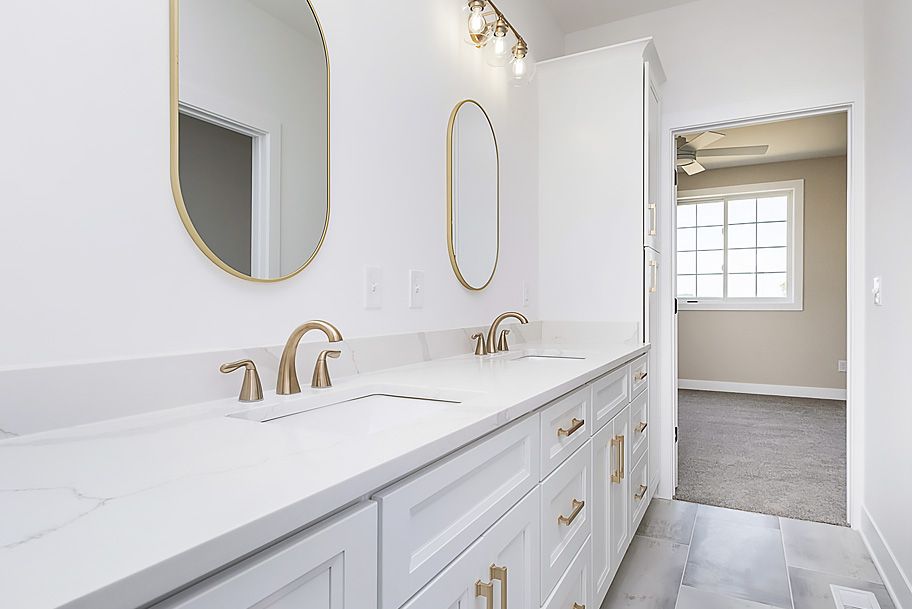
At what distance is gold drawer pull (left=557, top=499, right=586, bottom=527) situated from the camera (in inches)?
53.4

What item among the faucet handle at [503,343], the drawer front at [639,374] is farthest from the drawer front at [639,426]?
the faucet handle at [503,343]

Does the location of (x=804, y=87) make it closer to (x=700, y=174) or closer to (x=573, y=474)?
(x=573, y=474)

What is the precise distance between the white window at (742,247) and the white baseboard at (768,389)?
0.84 m

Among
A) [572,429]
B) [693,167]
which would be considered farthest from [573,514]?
[693,167]

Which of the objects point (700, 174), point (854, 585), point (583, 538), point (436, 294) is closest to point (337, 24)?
point (436, 294)

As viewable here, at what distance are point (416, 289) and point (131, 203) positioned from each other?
3.08ft

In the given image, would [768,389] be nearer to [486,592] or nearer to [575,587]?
→ [575,587]

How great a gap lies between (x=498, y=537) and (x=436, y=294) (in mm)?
1009

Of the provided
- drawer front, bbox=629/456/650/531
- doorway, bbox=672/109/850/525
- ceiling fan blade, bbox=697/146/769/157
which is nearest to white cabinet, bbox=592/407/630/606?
drawer front, bbox=629/456/650/531

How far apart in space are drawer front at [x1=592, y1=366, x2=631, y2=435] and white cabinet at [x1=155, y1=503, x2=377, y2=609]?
3.65ft

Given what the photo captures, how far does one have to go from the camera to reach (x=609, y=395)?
1.87m

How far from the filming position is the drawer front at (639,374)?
7.16ft

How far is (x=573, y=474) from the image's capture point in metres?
1.45

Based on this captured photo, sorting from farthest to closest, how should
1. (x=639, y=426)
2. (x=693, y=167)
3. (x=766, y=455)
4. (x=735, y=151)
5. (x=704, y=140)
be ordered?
(x=693, y=167) → (x=735, y=151) → (x=704, y=140) → (x=766, y=455) → (x=639, y=426)
